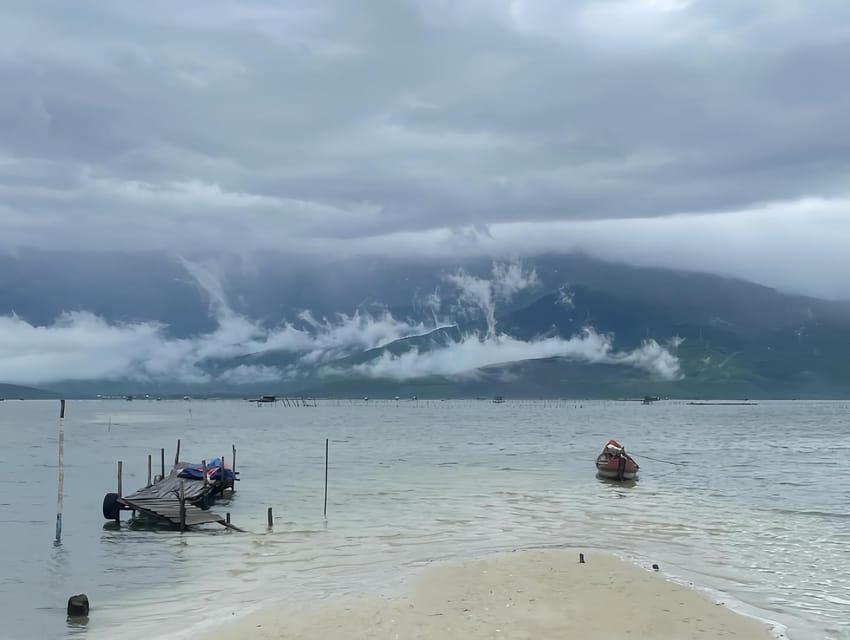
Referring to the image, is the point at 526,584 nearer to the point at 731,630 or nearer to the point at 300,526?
the point at 731,630

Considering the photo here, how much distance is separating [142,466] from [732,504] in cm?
5777

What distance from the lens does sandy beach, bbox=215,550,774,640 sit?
2100cm

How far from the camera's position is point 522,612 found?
22812mm

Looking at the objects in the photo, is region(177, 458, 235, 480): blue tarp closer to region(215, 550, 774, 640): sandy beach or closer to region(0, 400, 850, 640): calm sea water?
region(0, 400, 850, 640): calm sea water

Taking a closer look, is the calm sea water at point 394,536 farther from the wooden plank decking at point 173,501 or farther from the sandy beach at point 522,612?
the sandy beach at point 522,612

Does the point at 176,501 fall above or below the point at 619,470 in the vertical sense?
above

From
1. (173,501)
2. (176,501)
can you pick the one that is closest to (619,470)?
(176,501)

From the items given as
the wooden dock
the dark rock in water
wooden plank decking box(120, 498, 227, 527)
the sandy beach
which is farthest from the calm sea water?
the sandy beach

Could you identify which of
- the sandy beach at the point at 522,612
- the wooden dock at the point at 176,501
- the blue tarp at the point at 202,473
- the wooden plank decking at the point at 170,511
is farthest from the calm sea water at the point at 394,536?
the blue tarp at the point at 202,473

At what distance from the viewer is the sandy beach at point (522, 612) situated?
68.9 feet

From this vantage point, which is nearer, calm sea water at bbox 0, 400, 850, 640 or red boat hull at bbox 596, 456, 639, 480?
calm sea water at bbox 0, 400, 850, 640

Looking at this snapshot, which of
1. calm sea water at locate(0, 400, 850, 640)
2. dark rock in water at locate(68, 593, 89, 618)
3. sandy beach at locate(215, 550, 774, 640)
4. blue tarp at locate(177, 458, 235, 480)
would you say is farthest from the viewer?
blue tarp at locate(177, 458, 235, 480)

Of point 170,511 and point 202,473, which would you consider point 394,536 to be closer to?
point 170,511

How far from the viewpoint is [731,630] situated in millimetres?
21328
